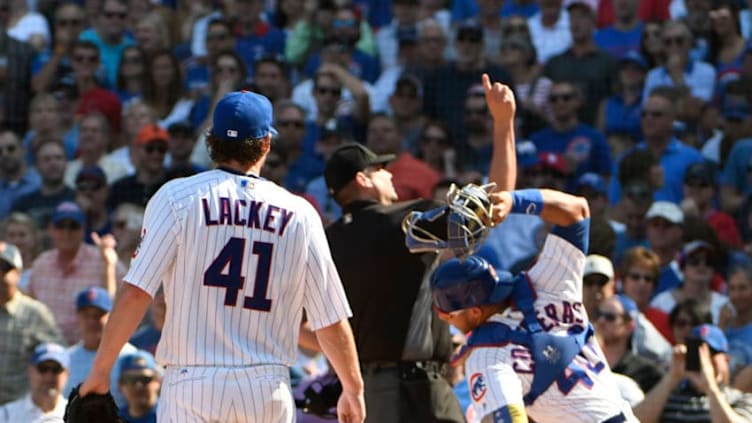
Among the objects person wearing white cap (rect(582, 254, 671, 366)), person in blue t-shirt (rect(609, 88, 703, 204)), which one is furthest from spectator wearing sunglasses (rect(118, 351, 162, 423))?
person in blue t-shirt (rect(609, 88, 703, 204))

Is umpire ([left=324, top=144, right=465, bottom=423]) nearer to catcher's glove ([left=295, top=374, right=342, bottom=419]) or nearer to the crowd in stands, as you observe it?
catcher's glove ([left=295, top=374, right=342, bottom=419])

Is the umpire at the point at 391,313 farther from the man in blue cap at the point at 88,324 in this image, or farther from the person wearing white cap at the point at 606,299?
the man in blue cap at the point at 88,324

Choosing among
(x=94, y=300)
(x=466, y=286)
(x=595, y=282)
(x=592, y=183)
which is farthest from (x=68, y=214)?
(x=466, y=286)

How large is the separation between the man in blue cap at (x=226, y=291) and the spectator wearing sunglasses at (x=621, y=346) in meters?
3.22

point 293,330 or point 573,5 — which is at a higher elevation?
point 573,5

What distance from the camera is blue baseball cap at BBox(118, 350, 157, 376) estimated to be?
7.83 metres

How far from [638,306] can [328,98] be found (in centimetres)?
323

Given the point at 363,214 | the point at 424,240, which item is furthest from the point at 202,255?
the point at 363,214

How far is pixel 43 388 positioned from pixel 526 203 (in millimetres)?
3545

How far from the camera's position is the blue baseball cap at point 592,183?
9.66m

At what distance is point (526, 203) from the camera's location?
16.9ft

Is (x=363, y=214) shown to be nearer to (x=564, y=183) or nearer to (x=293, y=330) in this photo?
(x=293, y=330)

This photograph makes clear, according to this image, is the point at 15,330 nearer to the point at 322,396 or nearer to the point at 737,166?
the point at 322,396

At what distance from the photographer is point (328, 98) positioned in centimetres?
1107
